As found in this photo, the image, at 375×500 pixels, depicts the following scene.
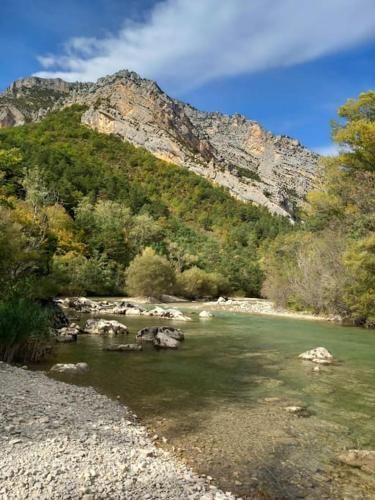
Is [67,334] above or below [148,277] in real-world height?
below

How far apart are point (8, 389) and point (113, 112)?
153m

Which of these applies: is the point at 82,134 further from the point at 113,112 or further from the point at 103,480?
the point at 103,480

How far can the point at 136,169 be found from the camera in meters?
139

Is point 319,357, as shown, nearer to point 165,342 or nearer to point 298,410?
point 165,342

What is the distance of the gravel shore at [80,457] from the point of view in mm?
6000

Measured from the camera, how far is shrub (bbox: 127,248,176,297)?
65.6m

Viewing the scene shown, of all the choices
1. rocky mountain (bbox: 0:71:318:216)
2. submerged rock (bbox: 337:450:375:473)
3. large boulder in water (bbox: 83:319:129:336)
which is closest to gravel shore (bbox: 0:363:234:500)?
submerged rock (bbox: 337:450:375:473)

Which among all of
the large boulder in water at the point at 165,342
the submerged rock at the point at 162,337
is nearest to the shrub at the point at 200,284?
the submerged rock at the point at 162,337

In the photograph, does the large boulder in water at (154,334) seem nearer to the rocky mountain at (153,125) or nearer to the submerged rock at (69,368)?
the submerged rock at (69,368)

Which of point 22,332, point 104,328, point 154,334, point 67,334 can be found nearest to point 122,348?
point 154,334

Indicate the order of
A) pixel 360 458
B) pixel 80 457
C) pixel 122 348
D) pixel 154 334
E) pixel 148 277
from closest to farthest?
1. pixel 80 457
2. pixel 360 458
3. pixel 122 348
4. pixel 154 334
5. pixel 148 277

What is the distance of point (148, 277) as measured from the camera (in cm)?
6550

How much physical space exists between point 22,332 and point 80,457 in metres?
9.53

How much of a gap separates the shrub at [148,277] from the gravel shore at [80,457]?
180 feet
